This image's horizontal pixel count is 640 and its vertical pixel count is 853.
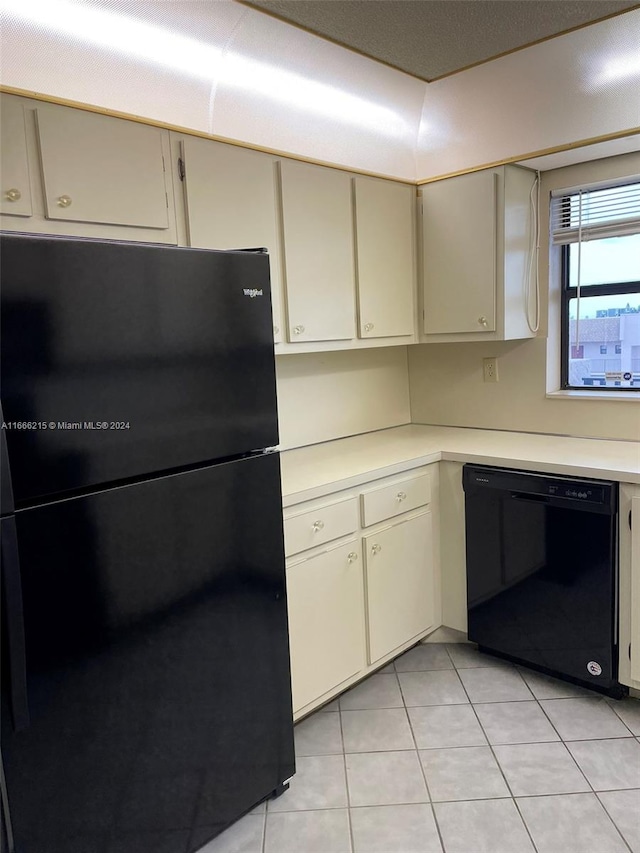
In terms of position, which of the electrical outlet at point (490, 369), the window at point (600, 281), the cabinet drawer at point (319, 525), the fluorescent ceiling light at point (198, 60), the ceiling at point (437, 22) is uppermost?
the ceiling at point (437, 22)

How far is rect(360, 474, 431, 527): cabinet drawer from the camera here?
2.42m

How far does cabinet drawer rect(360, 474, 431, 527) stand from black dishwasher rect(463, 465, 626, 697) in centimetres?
19

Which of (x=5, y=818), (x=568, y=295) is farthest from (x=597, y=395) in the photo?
(x=5, y=818)

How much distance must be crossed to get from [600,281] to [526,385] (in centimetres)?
56

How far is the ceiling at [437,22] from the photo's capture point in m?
2.09

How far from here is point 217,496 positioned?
164cm

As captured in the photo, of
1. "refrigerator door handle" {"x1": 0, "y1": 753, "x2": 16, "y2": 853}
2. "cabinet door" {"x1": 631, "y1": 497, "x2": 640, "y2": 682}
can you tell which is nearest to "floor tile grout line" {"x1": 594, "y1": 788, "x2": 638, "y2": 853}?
"cabinet door" {"x1": 631, "y1": 497, "x2": 640, "y2": 682}

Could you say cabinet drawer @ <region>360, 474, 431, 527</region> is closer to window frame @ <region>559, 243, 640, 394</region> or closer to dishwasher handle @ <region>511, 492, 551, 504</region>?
dishwasher handle @ <region>511, 492, 551, 504</region>

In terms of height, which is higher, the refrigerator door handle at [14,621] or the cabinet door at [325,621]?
the refrigerator door handle at [14,621]

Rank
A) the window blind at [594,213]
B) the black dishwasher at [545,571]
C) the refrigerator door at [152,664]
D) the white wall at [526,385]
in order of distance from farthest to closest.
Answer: the white wall at [526,385], the window blind at [594,213], the black dishwasher at [545,571], the refrigerator door at [152,664]

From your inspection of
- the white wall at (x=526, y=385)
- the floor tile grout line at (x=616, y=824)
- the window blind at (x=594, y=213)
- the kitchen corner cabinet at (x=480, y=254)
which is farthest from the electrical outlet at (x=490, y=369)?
the floor tile grout line at (x=616, y=824)

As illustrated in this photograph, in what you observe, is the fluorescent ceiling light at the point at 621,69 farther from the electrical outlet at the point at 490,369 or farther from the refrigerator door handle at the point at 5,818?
the refrigerator door handle at the point at 5,818

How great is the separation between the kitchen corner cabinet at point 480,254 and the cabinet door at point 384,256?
11 cm

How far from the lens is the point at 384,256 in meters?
2.86
